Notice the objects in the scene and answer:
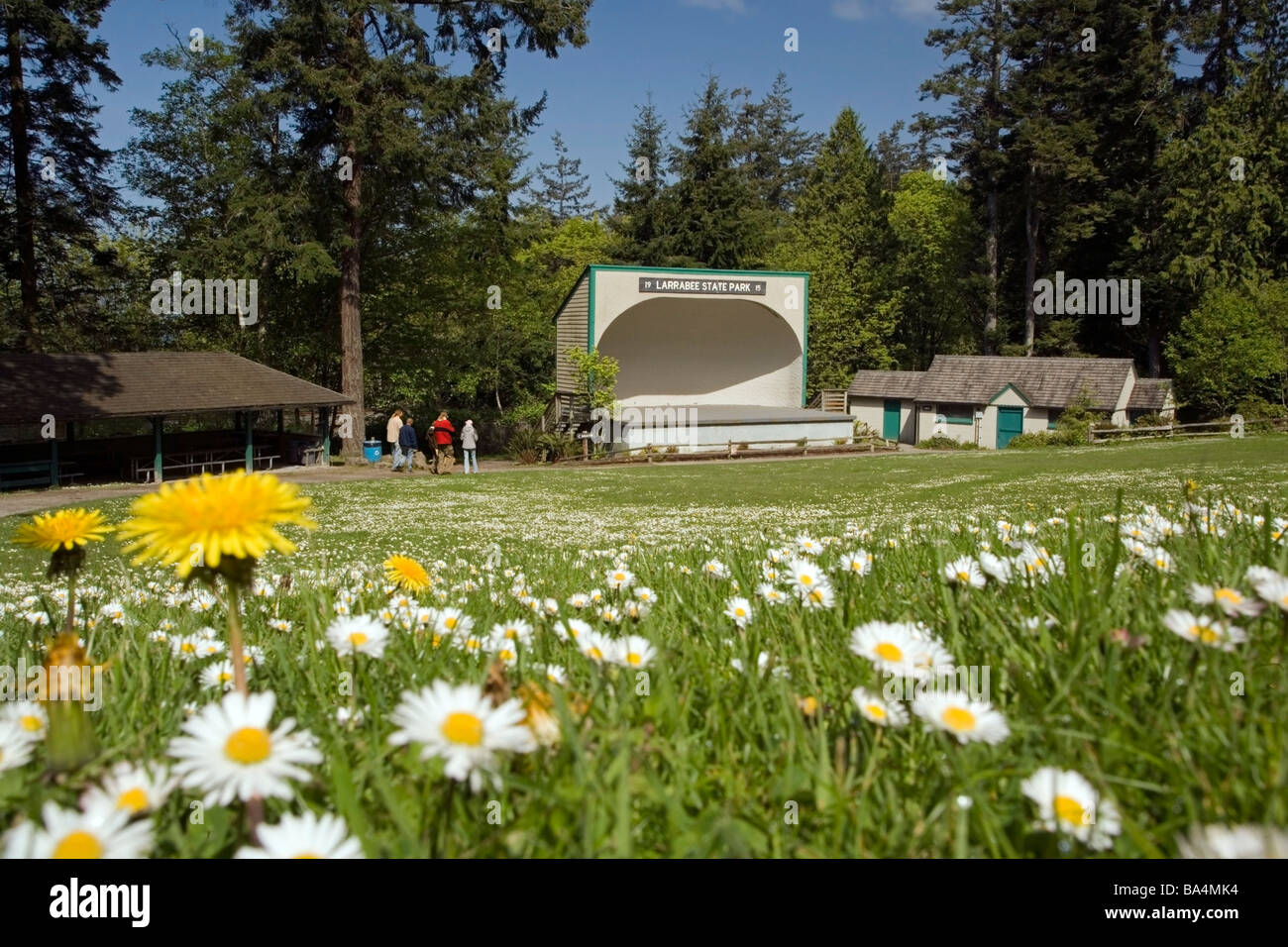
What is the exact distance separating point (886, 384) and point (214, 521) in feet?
170

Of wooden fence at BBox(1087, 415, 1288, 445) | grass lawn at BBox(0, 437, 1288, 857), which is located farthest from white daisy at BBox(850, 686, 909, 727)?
wooden fence at BBox(1087, 415, 1288, 445)

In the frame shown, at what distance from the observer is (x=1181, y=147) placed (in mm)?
44312

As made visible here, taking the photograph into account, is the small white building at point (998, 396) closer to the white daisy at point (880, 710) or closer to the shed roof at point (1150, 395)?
the shed roof at point (1150, 395)

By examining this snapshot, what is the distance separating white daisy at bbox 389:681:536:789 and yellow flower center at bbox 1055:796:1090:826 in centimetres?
71

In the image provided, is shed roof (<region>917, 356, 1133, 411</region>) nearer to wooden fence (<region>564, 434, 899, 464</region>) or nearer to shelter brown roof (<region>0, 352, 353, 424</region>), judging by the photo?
wooden fence (<region>564, 434, 899, 464</region>)

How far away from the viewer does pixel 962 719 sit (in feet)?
4.65

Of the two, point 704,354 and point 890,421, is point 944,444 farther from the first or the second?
point 704,354

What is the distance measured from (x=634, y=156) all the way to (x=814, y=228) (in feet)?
50.1

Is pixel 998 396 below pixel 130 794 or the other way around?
the other way around

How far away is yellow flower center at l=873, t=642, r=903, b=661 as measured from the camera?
1671 millimetres

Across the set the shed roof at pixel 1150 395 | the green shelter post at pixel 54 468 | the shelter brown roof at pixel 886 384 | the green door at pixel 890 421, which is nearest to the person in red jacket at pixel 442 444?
the green shelter post at pixel 54 468

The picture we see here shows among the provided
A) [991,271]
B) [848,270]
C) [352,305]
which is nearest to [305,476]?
[352,305]
